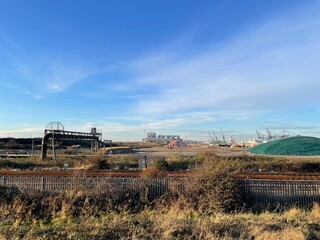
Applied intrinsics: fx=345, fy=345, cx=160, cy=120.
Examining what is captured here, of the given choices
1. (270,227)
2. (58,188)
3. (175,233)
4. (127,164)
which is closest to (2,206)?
(58,188)

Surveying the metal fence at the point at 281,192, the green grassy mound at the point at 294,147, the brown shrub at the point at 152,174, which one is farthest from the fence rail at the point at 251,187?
the green grassy mound at the point at 294,147

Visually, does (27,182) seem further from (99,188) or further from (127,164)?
(127,164)

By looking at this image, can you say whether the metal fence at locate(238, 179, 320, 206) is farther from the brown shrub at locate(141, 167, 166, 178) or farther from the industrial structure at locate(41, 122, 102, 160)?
the industrial structure at locate(41, 122, 102, 160)

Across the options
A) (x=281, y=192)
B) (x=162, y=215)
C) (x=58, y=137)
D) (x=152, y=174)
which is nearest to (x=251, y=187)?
(x=281, y=192)

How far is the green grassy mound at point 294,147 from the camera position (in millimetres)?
82250

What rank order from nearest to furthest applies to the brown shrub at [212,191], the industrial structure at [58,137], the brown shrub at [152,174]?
the brown shrub at [212,191] → the brown shrub at [152,174] → the industrial structure at [58,137]

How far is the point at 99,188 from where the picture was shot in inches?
616

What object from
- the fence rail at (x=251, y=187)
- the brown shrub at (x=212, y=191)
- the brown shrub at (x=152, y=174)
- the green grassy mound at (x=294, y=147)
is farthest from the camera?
the green grassy mound at (x=294, y=147)

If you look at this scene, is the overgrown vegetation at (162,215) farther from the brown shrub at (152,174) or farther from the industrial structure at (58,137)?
the industrial structure at (58,137)

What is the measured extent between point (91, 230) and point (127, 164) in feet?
113

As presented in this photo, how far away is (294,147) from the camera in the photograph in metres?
85.4

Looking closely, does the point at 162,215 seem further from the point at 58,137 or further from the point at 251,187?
the point at 58,137

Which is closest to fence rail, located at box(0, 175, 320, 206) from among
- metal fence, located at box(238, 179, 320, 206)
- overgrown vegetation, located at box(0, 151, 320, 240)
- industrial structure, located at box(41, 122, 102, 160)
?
metal fence, located at box(238, 179, 320, 206)

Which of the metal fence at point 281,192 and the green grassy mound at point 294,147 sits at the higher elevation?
the green grassy mound at point 294,147
